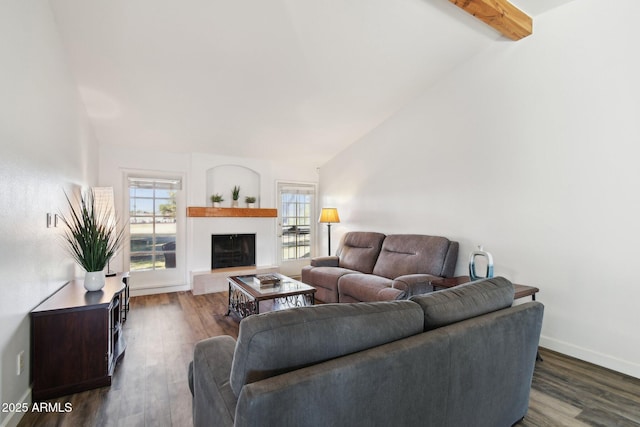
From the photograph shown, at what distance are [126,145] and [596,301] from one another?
19.2 feet

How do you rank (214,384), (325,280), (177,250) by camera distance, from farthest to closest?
1. (177,250)
2. (325,280)
3. (214,384)

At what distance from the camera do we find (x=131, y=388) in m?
2.20

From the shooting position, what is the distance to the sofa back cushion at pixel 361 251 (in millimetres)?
4384

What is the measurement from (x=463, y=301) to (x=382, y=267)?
2.61 meters

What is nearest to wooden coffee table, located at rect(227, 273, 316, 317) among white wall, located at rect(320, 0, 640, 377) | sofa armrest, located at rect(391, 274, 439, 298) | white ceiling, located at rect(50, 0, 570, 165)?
sofa armrest, located at rect(391, 274, 439, 298)

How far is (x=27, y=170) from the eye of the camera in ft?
6.43

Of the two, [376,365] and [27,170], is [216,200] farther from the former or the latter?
[376,365]

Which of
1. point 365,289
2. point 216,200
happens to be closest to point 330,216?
point 216,200

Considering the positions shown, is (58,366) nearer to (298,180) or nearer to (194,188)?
(194,188)

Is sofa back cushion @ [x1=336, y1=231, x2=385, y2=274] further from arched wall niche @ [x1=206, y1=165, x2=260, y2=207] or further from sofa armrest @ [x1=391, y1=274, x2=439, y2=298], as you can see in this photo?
arched wall niche @ [x1=206, y1=165, x2=260, y2=207]

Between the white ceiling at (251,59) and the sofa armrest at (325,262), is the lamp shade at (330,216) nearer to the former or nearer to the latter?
the sofa armrest at (325,262)

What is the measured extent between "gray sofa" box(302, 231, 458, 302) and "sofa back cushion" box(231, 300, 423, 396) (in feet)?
6.46

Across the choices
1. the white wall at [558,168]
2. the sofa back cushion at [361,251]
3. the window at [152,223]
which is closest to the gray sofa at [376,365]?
the white wall at [558,168]

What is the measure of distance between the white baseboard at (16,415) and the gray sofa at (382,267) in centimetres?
278
